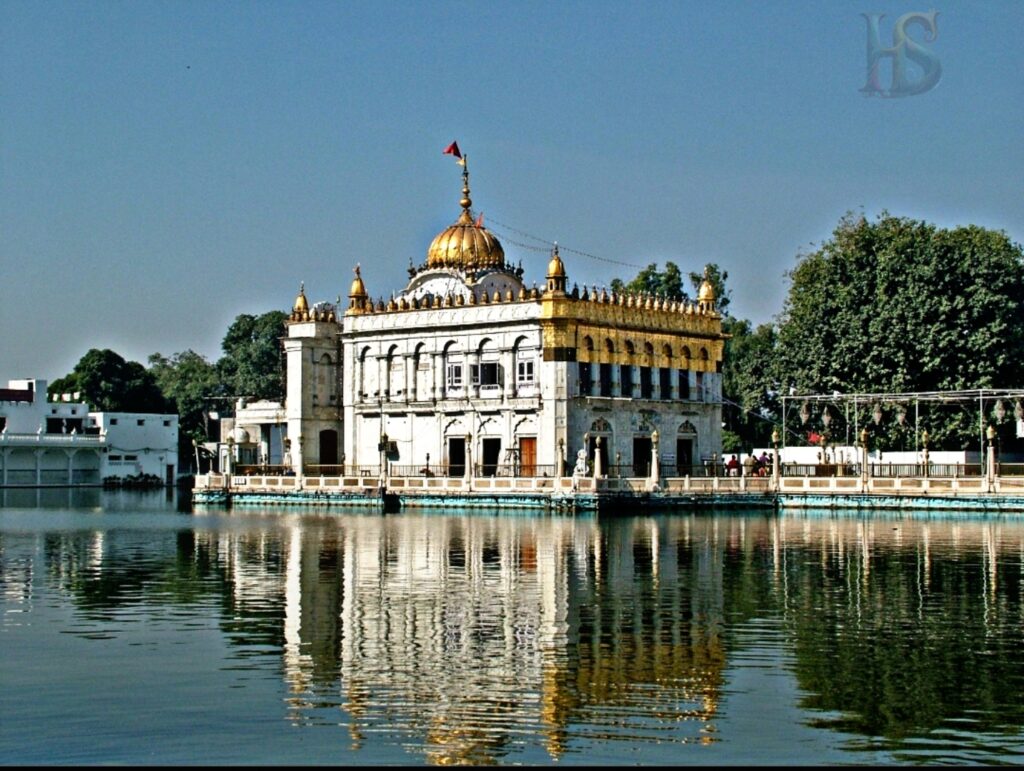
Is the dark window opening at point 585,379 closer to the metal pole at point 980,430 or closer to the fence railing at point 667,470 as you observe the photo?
the fence railing at point 667,470

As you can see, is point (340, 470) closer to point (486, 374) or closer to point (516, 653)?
point (486, 374)

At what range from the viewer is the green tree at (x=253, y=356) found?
132500 mm

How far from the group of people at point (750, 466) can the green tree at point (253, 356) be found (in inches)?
2455

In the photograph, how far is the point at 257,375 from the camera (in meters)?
134

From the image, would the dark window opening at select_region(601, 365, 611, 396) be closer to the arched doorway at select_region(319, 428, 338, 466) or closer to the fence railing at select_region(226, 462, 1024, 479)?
the fence railing at select_region(226, 462, 1024, 479)

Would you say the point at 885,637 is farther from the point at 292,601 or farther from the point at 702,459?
the point at 702,459

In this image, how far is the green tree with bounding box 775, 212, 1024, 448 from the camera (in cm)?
6956

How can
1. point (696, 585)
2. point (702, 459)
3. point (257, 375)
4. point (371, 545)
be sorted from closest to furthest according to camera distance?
point (696, 585)
point (371, 545)
point (702, 459)
point (257, 375)

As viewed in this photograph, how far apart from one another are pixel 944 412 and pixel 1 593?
46884 millimetres

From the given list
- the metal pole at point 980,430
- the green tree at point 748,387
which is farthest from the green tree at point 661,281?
the metal pole at point 980,430

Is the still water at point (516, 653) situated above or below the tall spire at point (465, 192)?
below

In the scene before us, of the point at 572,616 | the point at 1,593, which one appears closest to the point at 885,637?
the point at 572,616

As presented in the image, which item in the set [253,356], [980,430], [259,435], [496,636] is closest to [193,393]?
[253,356]

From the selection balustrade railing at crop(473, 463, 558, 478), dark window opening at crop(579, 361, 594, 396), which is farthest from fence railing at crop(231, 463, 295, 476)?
dark window opening at crop(579, 361, 594, 396)
